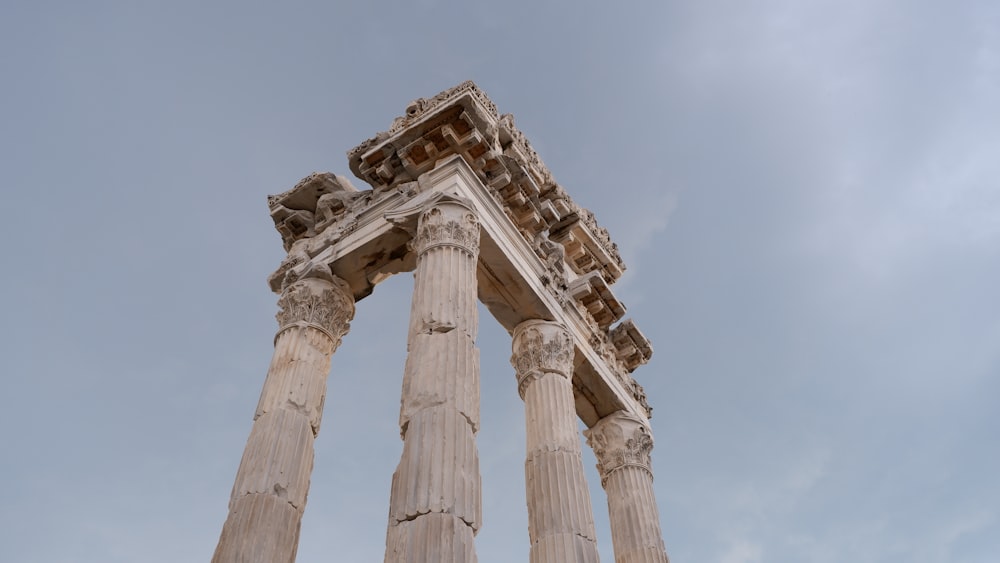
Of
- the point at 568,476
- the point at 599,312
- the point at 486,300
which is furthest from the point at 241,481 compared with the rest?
the point at 599,312

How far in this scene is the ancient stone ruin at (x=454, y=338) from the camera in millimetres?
14555

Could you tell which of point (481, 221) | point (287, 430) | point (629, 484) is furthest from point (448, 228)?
point (629, 484)

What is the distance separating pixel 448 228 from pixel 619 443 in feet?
27.7

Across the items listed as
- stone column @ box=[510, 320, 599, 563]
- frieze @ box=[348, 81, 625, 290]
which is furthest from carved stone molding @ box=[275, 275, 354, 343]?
stone column @ box=[510, 320, 599, 563]

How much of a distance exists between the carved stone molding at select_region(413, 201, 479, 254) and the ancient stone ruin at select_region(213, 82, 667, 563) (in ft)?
→ 0.14

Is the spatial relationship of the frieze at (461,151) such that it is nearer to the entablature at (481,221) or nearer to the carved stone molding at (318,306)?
the entablature at (481,221)

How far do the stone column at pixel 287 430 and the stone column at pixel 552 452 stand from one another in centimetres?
463

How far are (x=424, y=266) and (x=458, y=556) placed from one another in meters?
6.99

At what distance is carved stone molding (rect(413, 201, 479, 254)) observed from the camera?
60.3ft

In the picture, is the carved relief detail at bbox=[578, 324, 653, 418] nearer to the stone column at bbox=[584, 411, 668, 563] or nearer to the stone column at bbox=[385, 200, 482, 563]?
the stone column at bbox=[584, 411, 668, 563]

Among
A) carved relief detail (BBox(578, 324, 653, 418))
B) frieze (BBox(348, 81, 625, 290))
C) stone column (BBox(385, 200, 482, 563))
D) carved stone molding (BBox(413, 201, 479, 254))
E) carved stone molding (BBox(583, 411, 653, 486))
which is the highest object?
frieze (BBox(348, 81, 625, 290))

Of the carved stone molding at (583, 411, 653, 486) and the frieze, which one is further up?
the frieze

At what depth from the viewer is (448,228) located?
18.6m

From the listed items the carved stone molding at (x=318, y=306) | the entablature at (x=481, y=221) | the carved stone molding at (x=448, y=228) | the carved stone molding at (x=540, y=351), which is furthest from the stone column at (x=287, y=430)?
the carved stone molding at (x=540, y=351)
